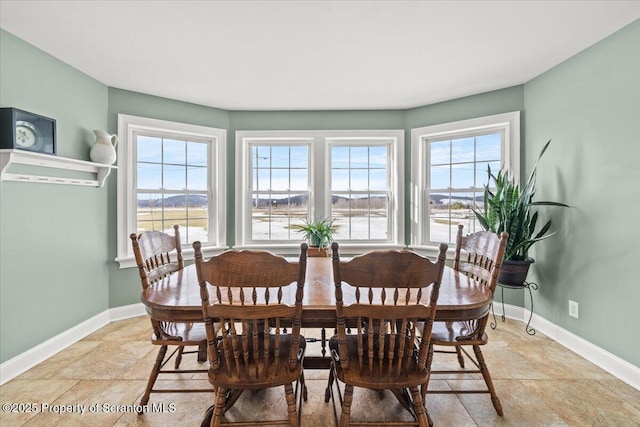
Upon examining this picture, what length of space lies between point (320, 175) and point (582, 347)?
3.03m

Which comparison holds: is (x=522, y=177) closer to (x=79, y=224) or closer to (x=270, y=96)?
(x=270, y=96)

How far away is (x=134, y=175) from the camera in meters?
3.37

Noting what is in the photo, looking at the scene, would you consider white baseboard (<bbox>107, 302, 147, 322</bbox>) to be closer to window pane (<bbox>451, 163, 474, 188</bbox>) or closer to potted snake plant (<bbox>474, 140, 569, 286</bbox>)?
potted snake plant (<bbox>474, 140, 569, 286</bbox>)

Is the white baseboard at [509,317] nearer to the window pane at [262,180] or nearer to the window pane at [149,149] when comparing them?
the window pane at [149,149]

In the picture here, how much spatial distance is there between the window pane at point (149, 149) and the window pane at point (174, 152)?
5cm

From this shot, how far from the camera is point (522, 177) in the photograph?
3.19m

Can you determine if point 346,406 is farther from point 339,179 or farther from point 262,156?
point 262,156

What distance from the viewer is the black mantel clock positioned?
2086mm

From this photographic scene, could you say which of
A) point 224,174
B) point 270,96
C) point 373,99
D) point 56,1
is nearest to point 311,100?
point 270,96

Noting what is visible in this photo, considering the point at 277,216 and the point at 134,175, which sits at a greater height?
the point at 134,175

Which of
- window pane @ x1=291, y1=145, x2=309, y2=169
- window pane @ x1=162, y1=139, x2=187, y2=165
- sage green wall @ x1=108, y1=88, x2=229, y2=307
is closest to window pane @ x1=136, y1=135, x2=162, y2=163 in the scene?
window pane @ x1=162, y1=139, x2=187, y2=165

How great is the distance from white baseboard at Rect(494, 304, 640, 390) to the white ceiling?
237cm

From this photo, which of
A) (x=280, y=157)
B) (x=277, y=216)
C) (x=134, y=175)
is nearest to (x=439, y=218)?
(x=277, y=216)

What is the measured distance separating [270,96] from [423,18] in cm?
184
